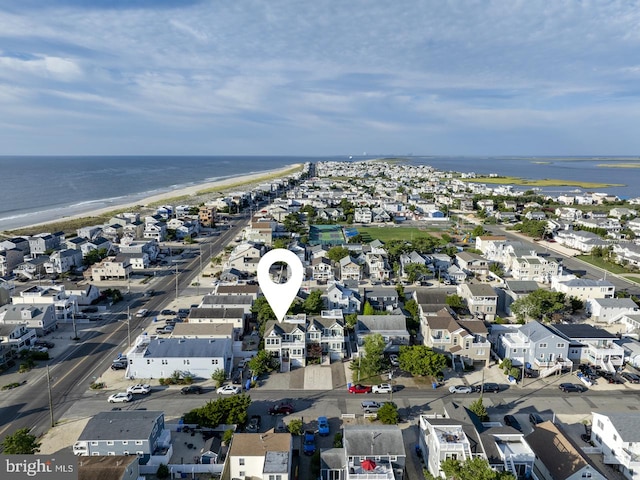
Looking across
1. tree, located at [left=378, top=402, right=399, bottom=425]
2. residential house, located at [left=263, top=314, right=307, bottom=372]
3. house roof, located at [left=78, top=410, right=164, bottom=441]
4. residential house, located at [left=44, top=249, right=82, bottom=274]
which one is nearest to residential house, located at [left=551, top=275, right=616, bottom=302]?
tree, located at [left=378, top=402, right=399, bottom=425]

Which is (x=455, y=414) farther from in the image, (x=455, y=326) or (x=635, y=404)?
(x=635, y=404)

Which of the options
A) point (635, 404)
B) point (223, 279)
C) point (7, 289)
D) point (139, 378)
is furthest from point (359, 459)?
point (7, 289)

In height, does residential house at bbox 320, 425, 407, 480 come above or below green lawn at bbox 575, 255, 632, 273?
above

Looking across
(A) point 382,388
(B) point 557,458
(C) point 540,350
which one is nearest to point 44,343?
(A) point 382,388

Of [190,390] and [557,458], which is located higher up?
[557,458]

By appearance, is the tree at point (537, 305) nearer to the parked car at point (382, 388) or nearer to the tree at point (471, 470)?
the parked car at point (382, 388)

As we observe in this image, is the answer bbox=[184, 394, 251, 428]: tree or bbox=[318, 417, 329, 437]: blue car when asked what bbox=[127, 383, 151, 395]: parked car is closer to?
bbox=[184, 394, 251, 428]: tree

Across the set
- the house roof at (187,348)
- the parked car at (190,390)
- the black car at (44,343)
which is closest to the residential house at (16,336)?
the black car at (44,343)

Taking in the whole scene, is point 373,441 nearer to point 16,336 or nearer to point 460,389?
point 460,389
